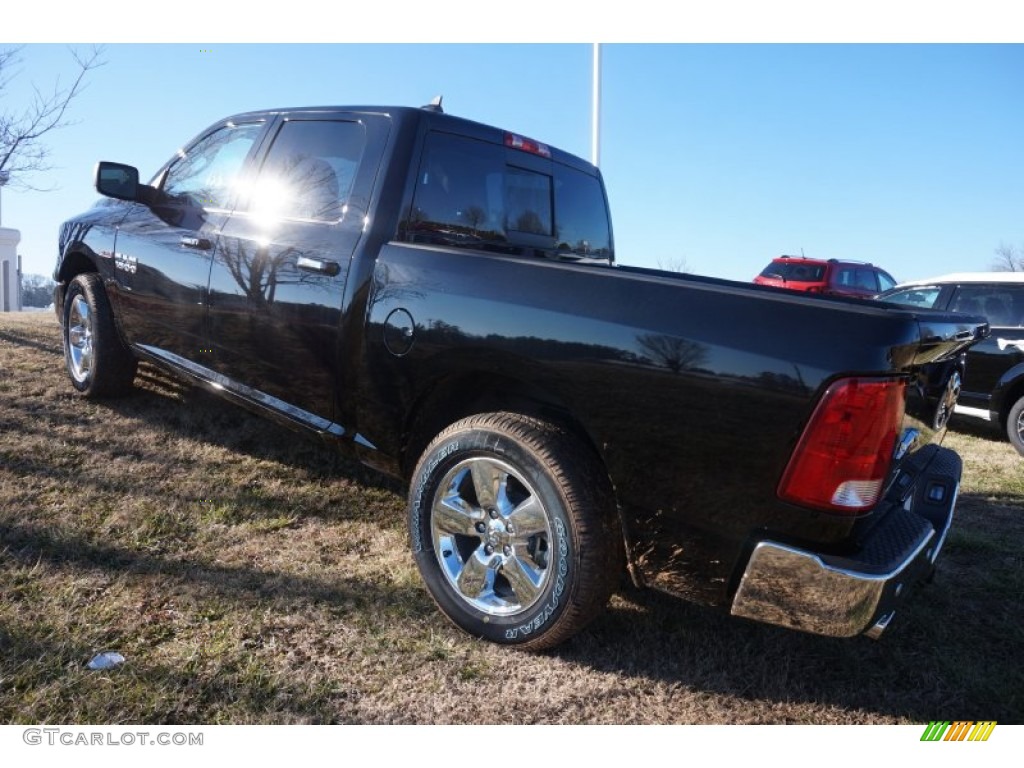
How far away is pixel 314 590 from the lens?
2.75 metres

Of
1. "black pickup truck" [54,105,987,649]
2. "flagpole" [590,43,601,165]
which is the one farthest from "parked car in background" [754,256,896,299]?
"black pickup truck" [54,105,987,649]

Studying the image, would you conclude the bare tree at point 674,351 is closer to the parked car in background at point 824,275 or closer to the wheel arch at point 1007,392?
the wheel arch at point 1007,392

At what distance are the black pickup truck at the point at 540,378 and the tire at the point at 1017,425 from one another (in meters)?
4.75

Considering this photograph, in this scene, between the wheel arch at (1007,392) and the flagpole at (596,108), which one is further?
the flagpole at (596,108)

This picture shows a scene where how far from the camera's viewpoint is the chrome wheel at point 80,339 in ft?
15.6

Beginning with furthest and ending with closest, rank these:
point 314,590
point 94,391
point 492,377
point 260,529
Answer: point 94,391, point 260,529, point 314,590, point 492,377

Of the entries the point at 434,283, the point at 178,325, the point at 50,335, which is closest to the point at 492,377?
the point at 434,283

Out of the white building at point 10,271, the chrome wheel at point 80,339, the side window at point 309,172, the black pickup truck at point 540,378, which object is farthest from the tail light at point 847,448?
the white building at point 10,271

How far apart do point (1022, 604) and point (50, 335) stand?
8387mm

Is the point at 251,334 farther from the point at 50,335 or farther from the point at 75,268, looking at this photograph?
the point at 50,335

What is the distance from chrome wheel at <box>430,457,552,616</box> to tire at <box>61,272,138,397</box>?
3180mm

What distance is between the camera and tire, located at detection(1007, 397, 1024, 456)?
20.9 ft

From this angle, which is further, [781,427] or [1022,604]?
[1022,604]
